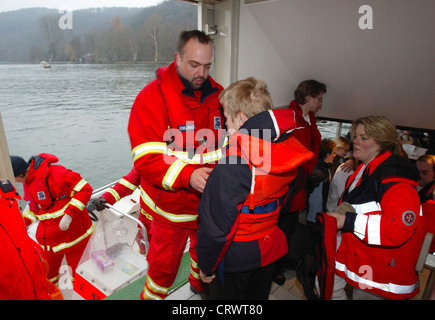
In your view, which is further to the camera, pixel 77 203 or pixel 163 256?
pixel 77 203

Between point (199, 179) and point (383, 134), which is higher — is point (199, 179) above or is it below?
below

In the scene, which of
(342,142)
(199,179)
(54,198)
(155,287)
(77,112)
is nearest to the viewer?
(199,179)

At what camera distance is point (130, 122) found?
1.53 m

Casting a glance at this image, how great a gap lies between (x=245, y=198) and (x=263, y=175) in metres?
0.12

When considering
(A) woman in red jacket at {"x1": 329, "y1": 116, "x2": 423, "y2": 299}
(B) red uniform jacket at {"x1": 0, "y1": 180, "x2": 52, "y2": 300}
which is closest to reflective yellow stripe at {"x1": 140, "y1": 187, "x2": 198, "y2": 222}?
(B) red uniform jacket at {"x1": 0, "y1": 180, "x2": 52, "y2": 300}

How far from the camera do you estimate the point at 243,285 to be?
4.60ft

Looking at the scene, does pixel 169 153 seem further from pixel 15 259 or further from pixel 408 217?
pixel 408 217

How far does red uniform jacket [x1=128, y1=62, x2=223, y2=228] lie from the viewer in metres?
1.48

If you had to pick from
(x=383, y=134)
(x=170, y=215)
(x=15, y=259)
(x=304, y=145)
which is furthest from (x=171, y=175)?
(x=304, y=145)

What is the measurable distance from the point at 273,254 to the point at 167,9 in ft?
8.64

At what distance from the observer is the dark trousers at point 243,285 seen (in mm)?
1386

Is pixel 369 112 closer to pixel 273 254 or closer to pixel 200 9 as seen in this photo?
pixel 200 9
